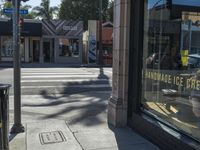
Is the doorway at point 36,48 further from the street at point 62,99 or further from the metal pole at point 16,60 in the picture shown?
the metal pole at point 16,60

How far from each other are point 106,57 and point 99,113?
24218 mm

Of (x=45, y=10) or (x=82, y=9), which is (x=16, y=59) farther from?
(x=45, y=10)

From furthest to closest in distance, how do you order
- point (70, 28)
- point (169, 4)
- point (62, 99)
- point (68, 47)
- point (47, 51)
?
point (47, 51) → point (68, 47) → point (70, 28) → point (62, 99) → point (169, 4)

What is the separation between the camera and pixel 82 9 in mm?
55094

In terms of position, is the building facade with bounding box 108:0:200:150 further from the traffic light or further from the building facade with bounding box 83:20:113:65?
the building facade with bounding box 83:20:113:65

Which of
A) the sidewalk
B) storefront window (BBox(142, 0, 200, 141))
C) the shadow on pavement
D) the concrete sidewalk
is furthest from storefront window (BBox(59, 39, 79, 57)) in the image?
storefront window (BBox(142, 0, 200, 141))

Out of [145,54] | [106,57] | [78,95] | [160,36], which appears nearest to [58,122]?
[145,54]

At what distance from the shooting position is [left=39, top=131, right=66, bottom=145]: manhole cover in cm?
587

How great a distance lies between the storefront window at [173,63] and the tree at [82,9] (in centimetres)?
4896

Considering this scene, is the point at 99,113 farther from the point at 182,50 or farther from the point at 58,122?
the point at 182,50

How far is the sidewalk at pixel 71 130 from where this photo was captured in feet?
18.4

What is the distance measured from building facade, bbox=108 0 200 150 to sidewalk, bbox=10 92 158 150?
37 cm

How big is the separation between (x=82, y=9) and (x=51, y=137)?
5038 centimetres

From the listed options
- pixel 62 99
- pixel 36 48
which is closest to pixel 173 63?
pixel 62 99
